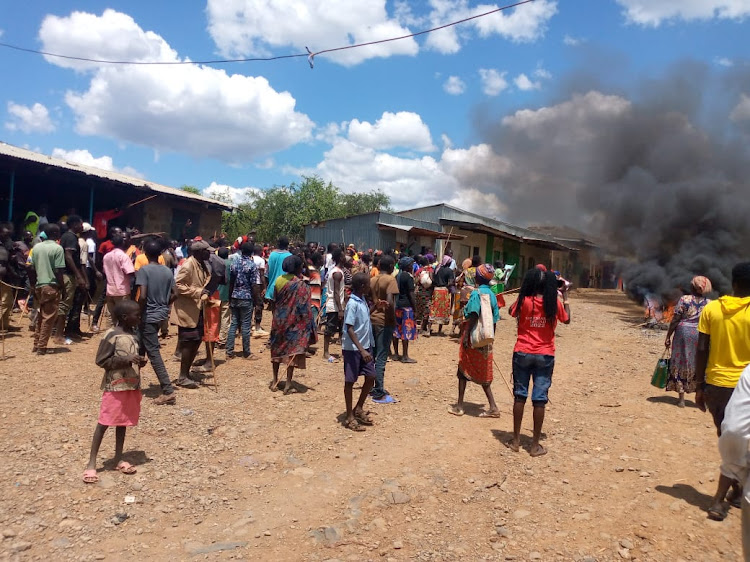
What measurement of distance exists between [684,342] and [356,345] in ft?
13.8

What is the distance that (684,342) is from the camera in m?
6.71

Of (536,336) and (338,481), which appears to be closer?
(338,481)

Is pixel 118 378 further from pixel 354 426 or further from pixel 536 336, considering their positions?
pixel 536 336

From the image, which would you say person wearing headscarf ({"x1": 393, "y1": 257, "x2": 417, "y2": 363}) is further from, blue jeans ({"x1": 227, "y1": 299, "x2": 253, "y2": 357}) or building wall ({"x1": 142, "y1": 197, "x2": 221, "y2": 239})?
building wall ({"x1": 142, "y1": 197, "x2": 221, "y2": 239})

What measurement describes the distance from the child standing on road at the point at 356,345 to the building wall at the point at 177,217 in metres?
11.2

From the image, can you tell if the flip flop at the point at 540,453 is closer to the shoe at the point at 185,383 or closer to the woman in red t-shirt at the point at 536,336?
the woman in red t-shirt at the point at 536,336

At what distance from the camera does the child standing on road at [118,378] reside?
4.03m

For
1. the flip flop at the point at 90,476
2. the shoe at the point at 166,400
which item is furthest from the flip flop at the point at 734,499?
the shoe at the point at 166,400

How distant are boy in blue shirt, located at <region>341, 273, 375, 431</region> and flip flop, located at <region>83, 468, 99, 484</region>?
2.26m

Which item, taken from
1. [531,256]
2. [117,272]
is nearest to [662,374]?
[117,272]

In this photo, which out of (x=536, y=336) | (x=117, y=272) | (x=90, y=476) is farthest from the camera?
(x=117, y=272)

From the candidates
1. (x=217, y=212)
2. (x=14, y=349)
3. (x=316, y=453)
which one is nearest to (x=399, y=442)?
(x=316, y=453)

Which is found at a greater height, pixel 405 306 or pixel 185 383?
pixel 405 306

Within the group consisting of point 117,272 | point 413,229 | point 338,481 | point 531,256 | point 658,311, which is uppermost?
point 531,256
